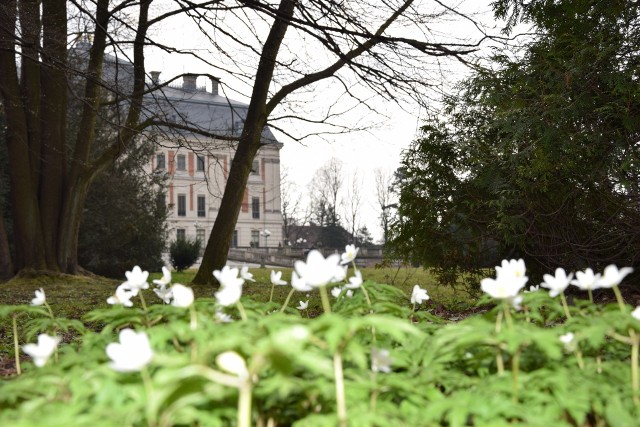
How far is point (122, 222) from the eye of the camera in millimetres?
18906

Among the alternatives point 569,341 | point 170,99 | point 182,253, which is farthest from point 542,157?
point 182,253

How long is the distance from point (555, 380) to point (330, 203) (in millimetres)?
50388

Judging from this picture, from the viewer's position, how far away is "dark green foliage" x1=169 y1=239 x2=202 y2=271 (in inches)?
923

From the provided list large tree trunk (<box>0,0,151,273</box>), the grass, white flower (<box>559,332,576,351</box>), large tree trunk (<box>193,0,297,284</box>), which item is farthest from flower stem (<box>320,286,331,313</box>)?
large tree trunk (<box>0,0,151,273</box>)

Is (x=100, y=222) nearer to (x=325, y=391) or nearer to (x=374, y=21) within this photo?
(x=374, y=21)

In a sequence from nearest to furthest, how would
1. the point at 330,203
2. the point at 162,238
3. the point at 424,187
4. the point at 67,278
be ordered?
the point at 424,187, the point at 67,278, the point at 162,238, the point at 330,203

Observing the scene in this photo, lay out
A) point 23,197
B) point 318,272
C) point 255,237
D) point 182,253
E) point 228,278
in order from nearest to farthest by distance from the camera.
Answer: point 318,272 → point 228,278 → point 23,197 → point 182,253 → point 255,237

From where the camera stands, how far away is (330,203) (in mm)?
51688

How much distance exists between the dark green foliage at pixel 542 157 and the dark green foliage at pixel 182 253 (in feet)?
54.1

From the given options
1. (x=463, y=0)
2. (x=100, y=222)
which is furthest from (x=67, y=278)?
(x=463, y=0)

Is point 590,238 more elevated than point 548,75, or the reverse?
point 548,75

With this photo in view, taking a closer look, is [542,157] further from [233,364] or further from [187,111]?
[187,111]

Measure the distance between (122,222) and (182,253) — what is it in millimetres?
4790

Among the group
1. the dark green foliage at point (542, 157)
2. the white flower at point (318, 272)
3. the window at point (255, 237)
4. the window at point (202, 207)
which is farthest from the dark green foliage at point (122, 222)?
the window at point (255, 237)
